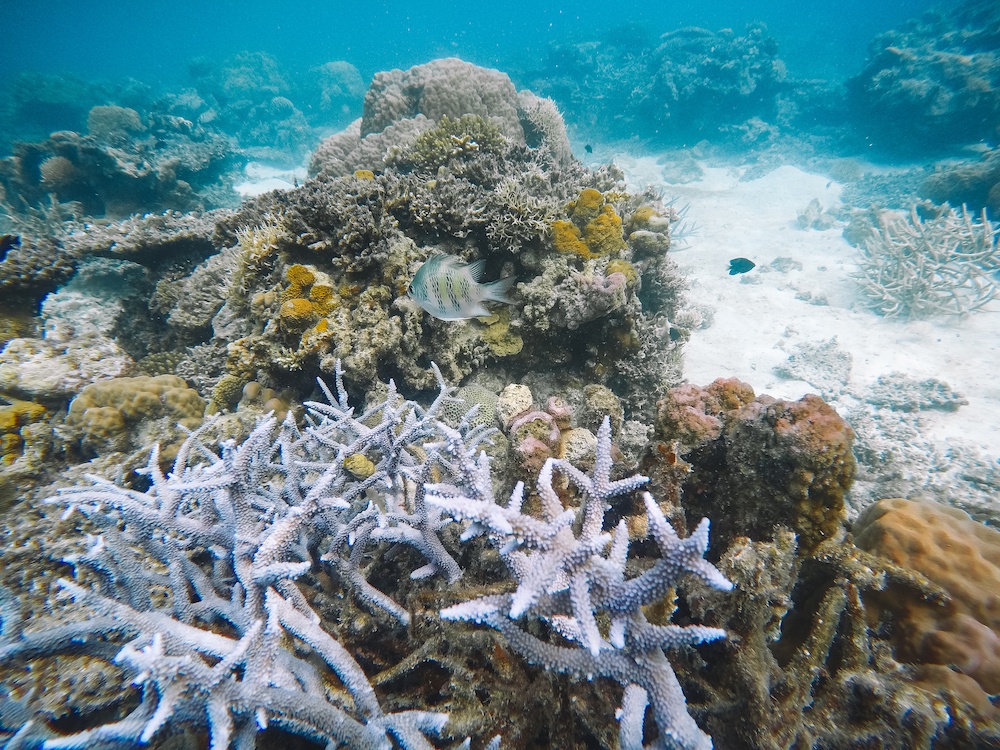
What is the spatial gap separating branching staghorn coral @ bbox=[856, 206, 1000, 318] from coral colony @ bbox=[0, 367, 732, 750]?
1058 cm

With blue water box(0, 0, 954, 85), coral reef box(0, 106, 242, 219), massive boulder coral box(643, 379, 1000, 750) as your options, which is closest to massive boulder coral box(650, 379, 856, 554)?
massive boulder coral box(643, 379, 1000, 750)

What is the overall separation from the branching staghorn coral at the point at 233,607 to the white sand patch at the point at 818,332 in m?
5.78

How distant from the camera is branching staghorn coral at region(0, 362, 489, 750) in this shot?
1306mm

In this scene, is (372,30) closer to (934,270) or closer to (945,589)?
(934,270)

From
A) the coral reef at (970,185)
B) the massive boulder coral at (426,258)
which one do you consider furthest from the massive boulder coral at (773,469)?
the coral reef at (970,185)

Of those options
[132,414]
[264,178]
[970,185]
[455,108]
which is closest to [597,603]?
[132,414]

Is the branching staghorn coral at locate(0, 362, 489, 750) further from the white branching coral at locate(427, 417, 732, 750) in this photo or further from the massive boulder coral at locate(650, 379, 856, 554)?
the massive boulder coral at locate(650, 379, 856, 554)

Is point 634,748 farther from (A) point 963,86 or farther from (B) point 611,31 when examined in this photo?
(B) point 611,31

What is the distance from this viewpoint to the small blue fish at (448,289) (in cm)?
276

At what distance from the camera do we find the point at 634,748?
1.21m

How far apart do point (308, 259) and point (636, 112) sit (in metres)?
22.4

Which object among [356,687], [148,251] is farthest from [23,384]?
[356,687]

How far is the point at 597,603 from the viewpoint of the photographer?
1371mm

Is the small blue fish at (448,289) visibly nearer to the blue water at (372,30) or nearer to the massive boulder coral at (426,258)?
the massive boulder coral at (426,258)
